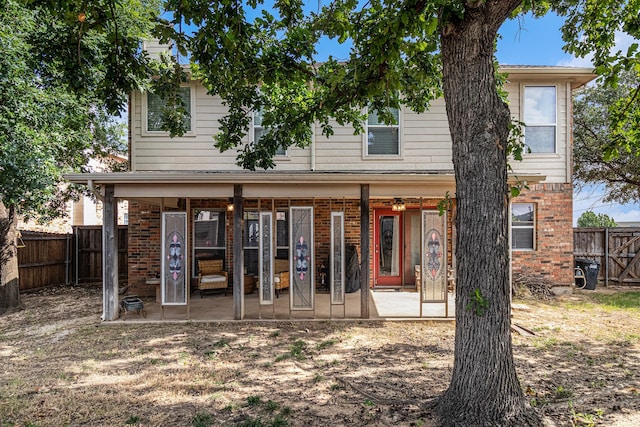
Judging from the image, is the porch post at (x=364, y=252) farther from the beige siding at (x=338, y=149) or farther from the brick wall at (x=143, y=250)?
the brick wall at (x=143, y=250)

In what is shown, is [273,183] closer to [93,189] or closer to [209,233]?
[93,189]

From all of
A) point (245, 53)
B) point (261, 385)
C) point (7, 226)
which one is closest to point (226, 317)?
point (261, 385)

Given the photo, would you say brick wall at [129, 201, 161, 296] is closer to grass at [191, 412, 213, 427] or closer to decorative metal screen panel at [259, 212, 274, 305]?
decorative metal screen panel at [259, 212, 274, 305]

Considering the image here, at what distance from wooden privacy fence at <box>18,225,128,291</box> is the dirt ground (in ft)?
11.5

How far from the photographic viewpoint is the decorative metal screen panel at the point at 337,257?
7.27 meters

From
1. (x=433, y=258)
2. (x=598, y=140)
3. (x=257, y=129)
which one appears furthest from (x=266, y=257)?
(x=598, y=140)

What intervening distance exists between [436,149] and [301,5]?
5.79 m

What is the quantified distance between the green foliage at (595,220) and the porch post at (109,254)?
78.1 ft

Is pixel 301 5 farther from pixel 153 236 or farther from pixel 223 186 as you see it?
pixel 153 236

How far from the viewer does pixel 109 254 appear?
277 inches

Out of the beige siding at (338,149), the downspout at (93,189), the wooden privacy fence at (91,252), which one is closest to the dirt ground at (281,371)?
the downspout at (93,189)

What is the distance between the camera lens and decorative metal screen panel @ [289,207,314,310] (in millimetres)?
7359

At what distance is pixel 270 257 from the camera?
24.1 feet

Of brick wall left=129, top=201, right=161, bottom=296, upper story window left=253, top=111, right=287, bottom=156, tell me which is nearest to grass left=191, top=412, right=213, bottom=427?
brick wall left=129, top=201, right=161, bottom=296
